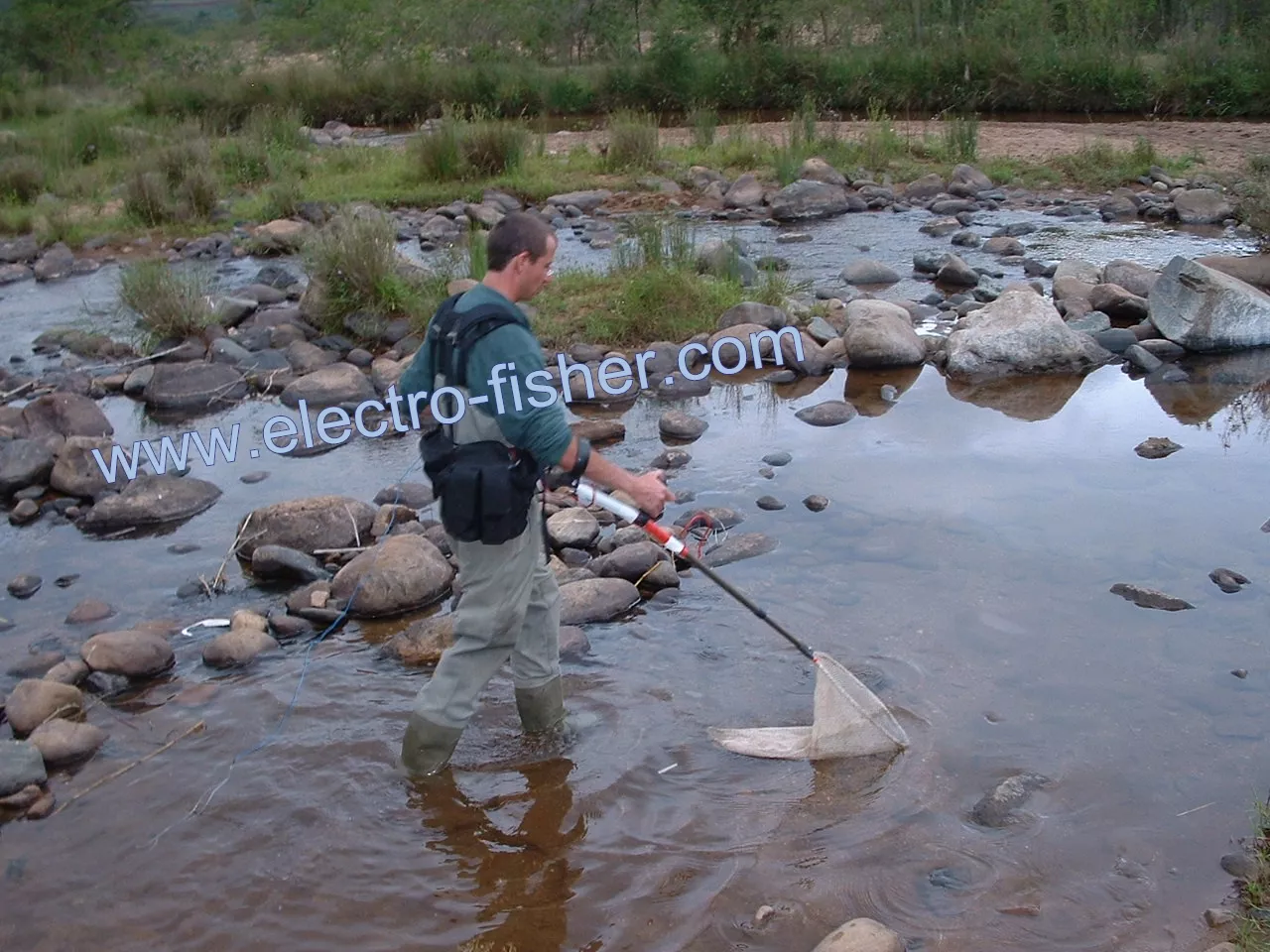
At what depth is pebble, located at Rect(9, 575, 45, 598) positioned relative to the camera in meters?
5.75

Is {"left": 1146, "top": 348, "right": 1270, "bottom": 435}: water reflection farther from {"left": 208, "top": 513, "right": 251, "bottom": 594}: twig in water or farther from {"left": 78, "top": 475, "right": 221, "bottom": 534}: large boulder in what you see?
{"left": 78, "top": 475, "right": 221, "bottom": 534}: large boulder

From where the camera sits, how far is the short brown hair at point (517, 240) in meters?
3.72

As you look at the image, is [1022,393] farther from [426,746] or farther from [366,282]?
[426,746]

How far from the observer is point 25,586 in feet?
18.9

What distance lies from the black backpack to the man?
18 millimetres

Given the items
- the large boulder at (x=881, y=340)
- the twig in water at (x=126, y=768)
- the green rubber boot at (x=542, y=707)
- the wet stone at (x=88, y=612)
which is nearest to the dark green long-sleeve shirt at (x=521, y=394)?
the green rubber boot at (x=542, y=707)

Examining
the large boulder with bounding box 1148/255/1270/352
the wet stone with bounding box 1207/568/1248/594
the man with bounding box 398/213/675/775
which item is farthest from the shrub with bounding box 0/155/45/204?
the wet stone with bounding box 1207/568/1248/594

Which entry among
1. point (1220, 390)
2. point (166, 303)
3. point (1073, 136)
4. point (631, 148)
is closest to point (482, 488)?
point (1220, 390)

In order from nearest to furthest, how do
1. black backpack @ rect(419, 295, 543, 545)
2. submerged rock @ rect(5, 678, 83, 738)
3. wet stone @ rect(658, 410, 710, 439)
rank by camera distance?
black backpack @ rect(419, 295, 543, 545)
submerged rock @ rect(5, 678, 83, 738)
wet stone @ rect(658, 410, 710, 439)

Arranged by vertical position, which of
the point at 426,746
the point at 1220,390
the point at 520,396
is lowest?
the point at 1220,390

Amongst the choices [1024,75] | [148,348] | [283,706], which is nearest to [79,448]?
[148,348]

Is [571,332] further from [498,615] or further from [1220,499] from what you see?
[498,615]

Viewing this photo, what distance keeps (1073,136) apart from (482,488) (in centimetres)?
1649

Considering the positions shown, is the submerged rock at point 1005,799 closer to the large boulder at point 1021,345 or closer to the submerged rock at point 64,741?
the submerged rock at point 64,741
